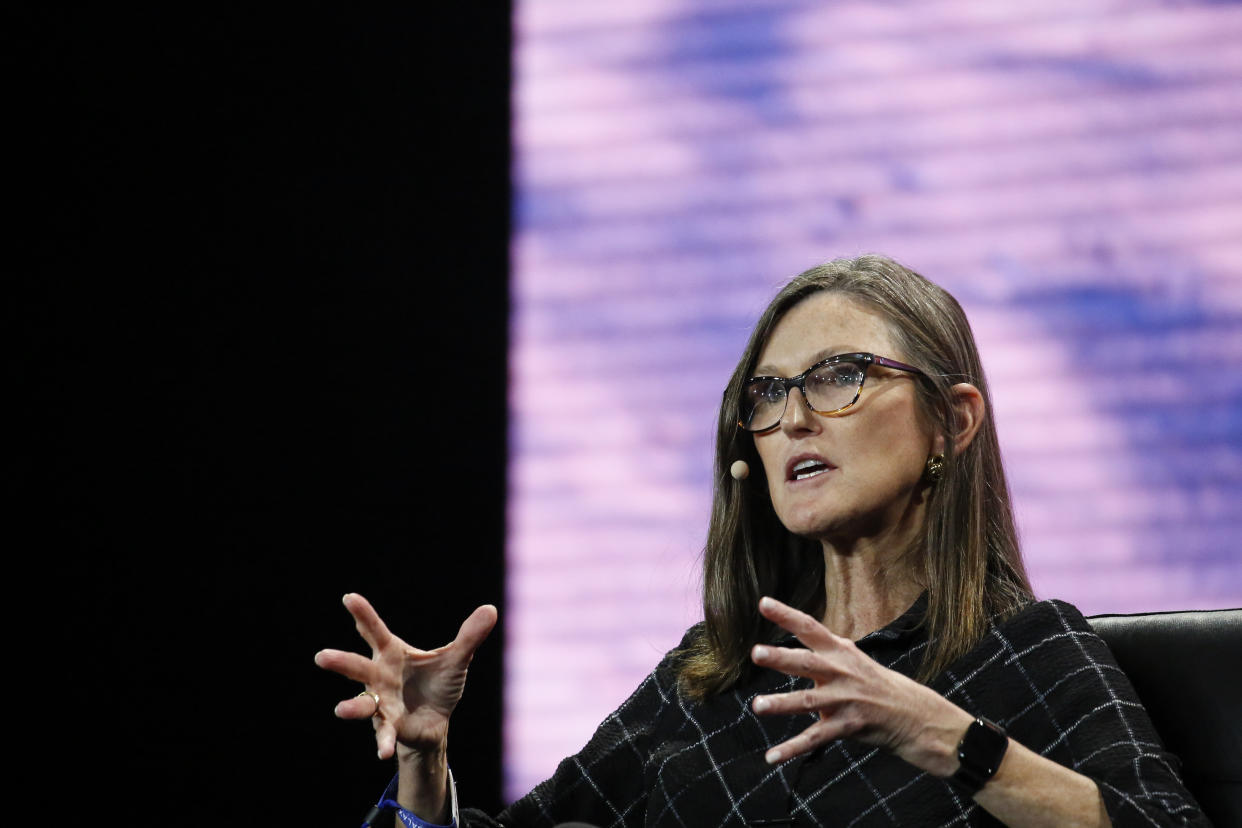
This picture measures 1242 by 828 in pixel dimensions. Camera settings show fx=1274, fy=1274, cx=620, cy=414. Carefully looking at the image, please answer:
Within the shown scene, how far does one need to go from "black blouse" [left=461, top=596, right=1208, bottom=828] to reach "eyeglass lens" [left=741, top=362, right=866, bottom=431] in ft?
1.01

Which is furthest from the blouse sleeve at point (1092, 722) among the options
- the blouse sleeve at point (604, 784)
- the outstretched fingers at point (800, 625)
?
the blouse sleeve at point (604, 784)

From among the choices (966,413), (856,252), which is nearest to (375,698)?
(966,413)

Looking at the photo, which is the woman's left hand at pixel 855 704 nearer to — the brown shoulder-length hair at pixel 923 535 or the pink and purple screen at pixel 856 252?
the brown shoulder-length hair at pixel 923 535

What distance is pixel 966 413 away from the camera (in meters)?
1.88

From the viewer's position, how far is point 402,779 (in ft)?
5.60

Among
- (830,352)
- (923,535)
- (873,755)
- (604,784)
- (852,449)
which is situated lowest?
(604,784)

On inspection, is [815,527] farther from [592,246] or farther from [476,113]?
[476,113]

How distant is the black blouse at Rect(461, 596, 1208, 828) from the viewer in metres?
1.46

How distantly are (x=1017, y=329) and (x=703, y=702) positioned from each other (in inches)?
42.9

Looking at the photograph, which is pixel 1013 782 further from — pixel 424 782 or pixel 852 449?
pixel 424 782

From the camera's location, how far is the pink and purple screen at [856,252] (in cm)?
247

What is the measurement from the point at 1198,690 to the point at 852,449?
1.76 feet

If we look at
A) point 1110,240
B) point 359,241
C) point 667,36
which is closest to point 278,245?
point 359,241

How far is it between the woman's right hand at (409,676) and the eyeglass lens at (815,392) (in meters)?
0.54
